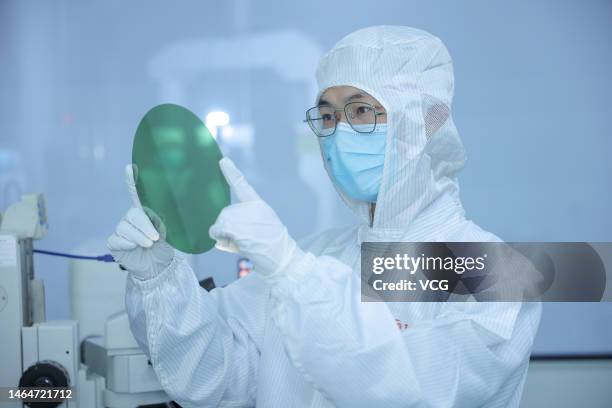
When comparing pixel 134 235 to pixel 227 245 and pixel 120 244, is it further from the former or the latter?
pixel 227 245

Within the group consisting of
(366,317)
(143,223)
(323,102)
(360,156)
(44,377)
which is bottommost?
(44,377)

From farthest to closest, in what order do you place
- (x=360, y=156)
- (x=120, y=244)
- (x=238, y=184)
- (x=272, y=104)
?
(x=272, y=104), (x=360, y=156), (x=120, y=244), (x=238, y=184)

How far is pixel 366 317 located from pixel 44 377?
89cm

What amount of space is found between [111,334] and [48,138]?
0.86m

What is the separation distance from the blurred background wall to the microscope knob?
0.54 m

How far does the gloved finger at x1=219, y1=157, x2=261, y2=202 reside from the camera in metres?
0.89

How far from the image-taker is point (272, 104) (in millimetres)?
1810

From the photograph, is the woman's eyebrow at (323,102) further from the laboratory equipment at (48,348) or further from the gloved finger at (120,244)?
the laboratory equipment at (48,348)

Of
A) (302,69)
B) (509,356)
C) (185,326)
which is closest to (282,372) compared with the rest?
(185,326)

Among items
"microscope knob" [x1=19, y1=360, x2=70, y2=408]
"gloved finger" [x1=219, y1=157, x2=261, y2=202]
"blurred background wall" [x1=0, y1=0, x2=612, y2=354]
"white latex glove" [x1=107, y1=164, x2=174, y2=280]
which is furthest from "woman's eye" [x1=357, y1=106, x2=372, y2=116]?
"microscope knob" [x1=19, y1=360, x2=70, y2=408]

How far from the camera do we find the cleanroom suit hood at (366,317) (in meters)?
0.79

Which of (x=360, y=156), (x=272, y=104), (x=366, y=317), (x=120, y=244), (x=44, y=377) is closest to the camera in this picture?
(x=366, y=317)

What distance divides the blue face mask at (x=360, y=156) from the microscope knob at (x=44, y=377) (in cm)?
83

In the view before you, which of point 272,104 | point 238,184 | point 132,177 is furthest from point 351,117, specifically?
point 272,104
